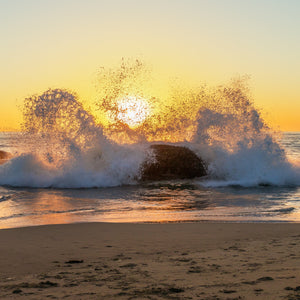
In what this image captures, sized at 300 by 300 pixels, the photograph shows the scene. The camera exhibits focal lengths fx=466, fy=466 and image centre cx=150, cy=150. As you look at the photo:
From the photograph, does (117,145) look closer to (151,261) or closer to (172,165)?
(172,165)

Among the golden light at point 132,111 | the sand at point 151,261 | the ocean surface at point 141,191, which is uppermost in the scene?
the golden light at point 132,111

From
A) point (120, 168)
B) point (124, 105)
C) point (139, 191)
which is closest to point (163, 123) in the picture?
point (124, 105)

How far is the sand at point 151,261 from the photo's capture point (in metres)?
4.02

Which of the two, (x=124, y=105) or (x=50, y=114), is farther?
(x=124, y=105)

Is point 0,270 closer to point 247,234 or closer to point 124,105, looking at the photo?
point 247,234

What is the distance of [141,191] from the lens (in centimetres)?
1394

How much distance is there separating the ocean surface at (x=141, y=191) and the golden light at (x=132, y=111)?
7.22 ft

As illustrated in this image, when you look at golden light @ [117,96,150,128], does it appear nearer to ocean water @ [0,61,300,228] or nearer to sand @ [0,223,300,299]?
ocean water @ [0,61,300,228]

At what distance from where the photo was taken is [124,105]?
67.3 feet

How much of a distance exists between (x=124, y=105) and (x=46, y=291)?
16703 mm

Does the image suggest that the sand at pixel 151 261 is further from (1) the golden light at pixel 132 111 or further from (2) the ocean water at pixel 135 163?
(1) the golden light at pixel 132 111

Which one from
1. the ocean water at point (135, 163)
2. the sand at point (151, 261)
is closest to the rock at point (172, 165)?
the ocean water at point (135, 163)

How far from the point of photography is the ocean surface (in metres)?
9.43

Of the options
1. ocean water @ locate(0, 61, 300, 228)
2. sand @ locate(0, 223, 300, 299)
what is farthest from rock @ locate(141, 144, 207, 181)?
sand @ locate(0, 223, 300, 299)
